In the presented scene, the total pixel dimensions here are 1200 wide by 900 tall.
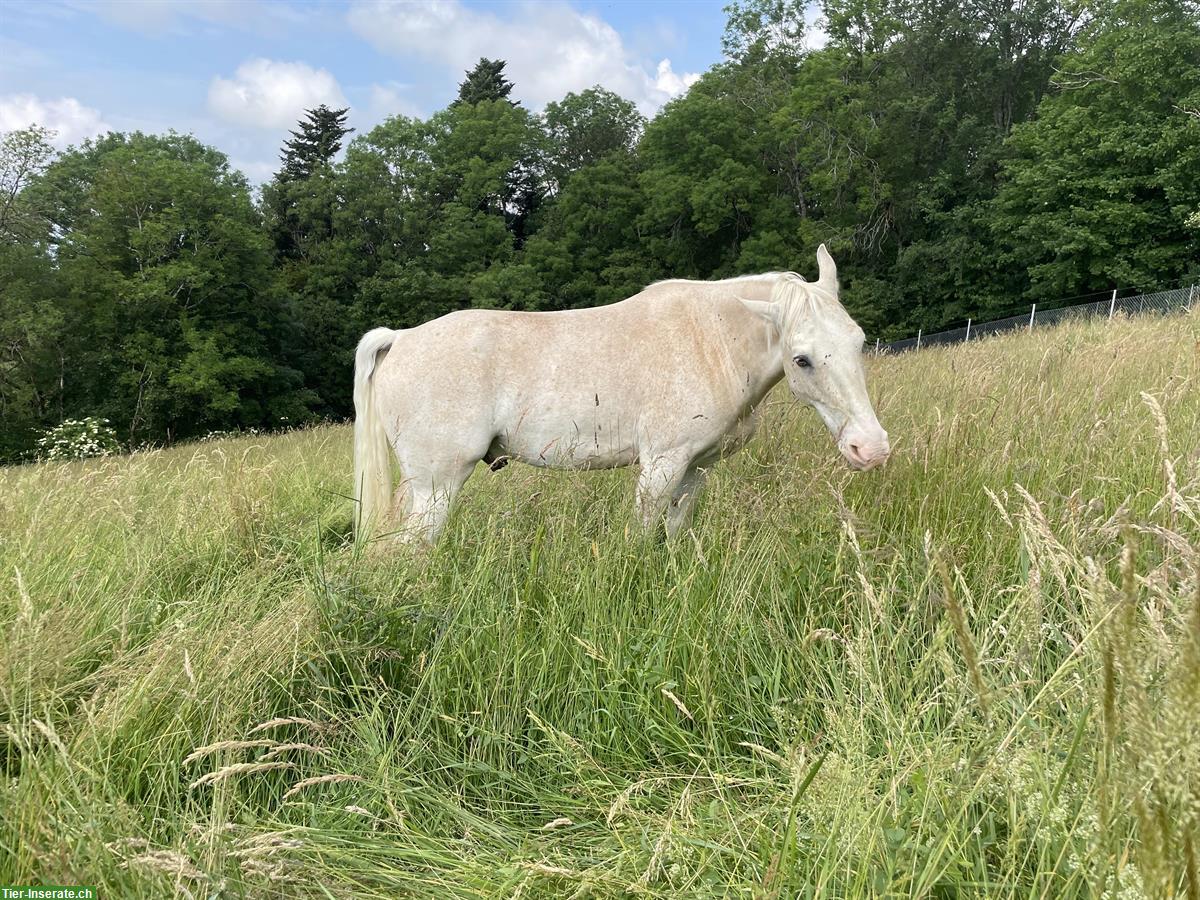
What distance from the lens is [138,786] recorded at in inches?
68.7

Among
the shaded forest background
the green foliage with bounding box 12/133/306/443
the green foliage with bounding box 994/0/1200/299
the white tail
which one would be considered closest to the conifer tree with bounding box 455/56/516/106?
the shaded forest background

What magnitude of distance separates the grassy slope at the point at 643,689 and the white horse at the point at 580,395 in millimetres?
326

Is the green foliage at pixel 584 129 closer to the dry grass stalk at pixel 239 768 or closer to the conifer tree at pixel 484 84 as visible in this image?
the conifer tree at pixel 484 84

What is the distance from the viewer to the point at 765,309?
11.7 ft

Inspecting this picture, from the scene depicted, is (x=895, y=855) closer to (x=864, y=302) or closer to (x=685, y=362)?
(x=685, y=362)

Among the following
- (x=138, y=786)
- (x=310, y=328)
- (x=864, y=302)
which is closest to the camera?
(x=138, y=786)

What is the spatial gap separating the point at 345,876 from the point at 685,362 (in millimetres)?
2932

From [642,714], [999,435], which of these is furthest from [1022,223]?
[642,714]

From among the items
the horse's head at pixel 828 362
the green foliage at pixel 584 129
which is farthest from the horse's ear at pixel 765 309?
the green foliage at pixel 584 129

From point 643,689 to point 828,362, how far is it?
1935 millimetres

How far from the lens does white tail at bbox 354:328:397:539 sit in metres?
3.91

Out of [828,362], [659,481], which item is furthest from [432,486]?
[828,362]

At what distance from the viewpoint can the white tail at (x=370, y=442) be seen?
3914 millimetres

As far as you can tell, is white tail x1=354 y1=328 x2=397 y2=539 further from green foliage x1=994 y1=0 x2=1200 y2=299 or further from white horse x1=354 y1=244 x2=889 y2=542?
green foliage x1=994 y1=0 x2=1200 y2=299
